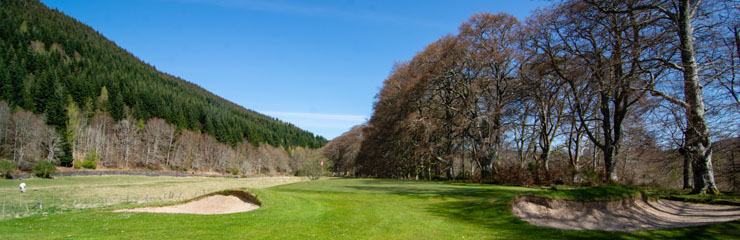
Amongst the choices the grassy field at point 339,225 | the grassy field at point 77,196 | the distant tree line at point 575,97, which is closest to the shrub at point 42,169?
the grassy field at point 77,196

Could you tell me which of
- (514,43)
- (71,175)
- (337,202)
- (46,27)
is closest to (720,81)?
(337,202)

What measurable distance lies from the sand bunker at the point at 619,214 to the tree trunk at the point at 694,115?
149cm

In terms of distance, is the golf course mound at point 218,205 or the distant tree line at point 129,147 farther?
the distant tree line at point 129,147

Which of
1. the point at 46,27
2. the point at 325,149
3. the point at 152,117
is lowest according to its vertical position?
the point at 325,149

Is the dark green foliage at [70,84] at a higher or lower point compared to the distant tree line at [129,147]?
higher

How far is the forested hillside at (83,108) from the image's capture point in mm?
69750

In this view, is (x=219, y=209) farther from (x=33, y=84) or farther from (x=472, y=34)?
(x=33, y=84)

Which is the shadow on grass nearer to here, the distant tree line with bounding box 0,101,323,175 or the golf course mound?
the golf course mound

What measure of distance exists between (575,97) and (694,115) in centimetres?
815

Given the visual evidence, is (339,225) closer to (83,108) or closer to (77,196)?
(77,196)

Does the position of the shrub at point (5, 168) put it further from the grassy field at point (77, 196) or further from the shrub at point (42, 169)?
the grassy field at point (77, 196)

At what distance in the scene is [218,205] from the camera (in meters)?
16.9

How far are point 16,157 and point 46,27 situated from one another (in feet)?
323

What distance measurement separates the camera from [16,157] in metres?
60.3
